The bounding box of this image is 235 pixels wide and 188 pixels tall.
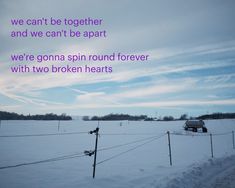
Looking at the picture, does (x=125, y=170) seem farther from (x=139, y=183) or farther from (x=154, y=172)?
(x=139, y=183)

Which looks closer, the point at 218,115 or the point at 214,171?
the point at 214,171

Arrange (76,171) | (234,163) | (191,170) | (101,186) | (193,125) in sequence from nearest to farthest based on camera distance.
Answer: (101,186) → (191,170) → (76,171) → (234,163) → (193,125)

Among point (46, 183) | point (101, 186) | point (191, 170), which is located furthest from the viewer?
point (191, 170)

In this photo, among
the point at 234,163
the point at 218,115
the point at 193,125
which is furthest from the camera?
the point at 218,115

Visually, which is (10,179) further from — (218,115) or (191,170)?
(218,115)

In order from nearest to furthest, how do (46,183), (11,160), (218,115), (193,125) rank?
(46,183) → (11,160) → (193,125) → (218,115)

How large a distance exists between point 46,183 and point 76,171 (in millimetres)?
2261

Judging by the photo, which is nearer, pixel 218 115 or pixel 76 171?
pixel 76 171

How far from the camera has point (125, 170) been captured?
35.7 ft

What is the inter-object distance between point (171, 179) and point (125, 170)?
300 cm

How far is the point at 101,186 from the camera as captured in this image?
8.02 meters

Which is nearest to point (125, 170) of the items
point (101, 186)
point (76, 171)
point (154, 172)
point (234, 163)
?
point (154, 172)

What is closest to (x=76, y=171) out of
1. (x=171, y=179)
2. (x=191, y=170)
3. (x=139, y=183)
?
(x=139, y=183)

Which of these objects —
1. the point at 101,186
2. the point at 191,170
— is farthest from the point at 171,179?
the point at 101,186
